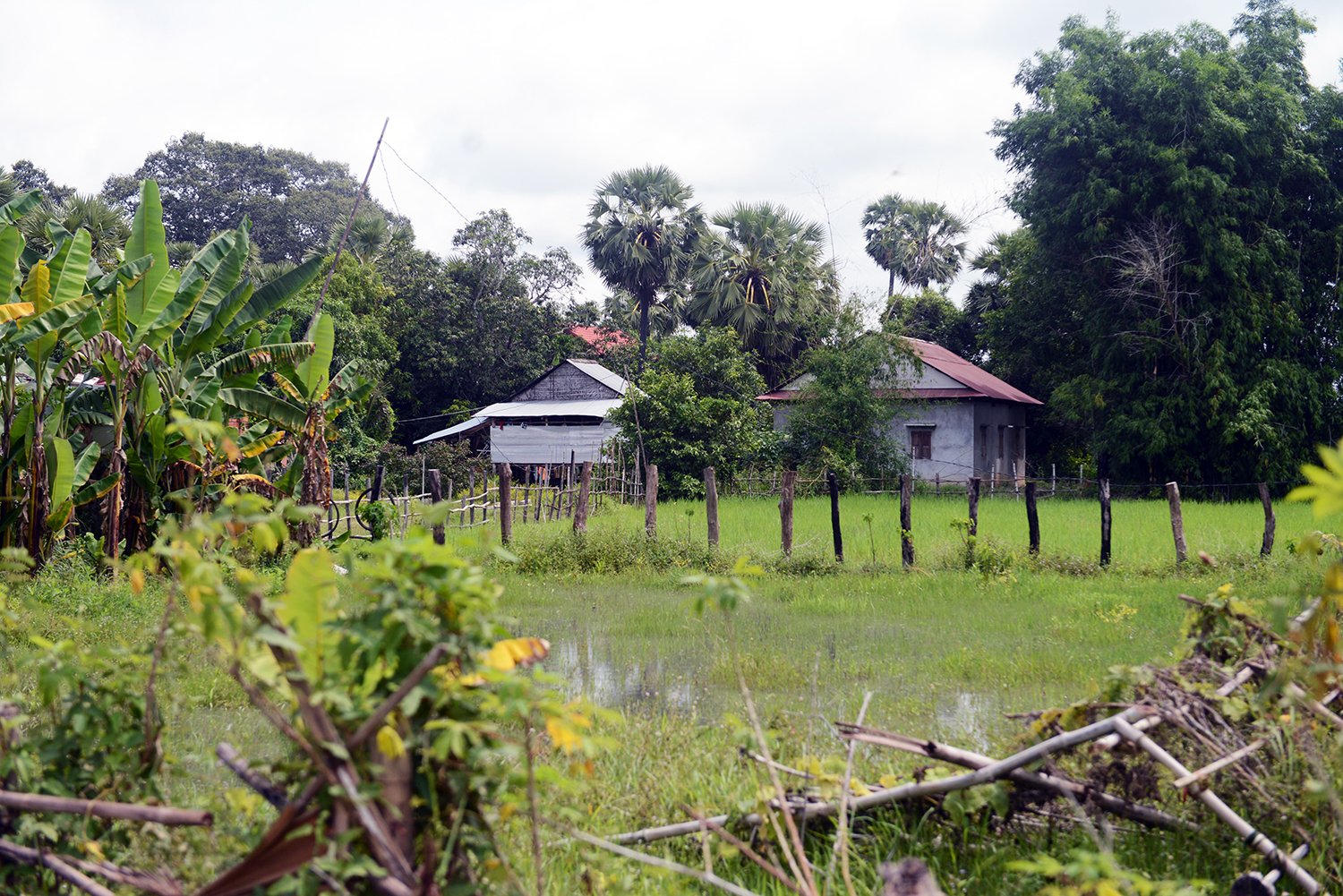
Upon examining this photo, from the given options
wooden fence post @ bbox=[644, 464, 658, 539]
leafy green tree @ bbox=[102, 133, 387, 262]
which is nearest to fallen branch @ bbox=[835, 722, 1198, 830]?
wooden fence post @ bbox=[644, 464, 658, 539]

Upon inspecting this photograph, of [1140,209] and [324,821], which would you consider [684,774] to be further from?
[1140,209]

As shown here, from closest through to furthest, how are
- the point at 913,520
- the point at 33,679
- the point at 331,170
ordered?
the point at 33,679 → the point at 913,520 → the point at 331,170

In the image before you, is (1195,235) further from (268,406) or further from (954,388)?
(268,406)

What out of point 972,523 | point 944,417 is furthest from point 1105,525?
point 944,417

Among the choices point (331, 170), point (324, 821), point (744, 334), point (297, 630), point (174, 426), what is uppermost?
point (331, 170)

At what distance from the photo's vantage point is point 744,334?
33562mm

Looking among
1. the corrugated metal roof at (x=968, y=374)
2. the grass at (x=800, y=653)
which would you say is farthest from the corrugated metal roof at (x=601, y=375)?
the grass at (x=800, y=653)

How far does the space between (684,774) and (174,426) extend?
2.78 m

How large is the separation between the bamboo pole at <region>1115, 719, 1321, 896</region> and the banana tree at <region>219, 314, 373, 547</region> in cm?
973

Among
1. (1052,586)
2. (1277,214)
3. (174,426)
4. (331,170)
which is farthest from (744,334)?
(331,170)

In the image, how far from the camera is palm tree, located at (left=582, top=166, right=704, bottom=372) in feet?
117

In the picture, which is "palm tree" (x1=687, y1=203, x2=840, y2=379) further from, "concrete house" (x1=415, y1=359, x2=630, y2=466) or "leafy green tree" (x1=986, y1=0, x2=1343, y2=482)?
"leafy green tree" (x1=986, y1=0, x2=1343, y2=482)

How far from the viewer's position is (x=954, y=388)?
27969 millimetres

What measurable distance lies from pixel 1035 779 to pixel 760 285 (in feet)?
103
